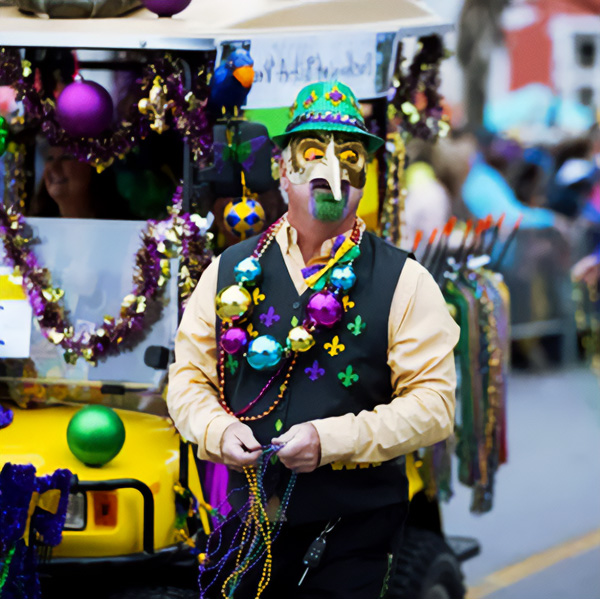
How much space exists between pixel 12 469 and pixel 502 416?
227cm

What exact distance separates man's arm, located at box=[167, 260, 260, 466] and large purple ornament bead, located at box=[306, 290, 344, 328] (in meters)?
0.33

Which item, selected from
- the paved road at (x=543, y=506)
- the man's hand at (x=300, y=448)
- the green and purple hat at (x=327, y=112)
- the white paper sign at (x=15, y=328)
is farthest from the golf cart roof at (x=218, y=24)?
the paved road at (x=543, y=506)

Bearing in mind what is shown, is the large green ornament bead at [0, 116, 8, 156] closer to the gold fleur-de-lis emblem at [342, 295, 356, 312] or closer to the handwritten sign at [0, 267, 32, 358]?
the handwritten sign at [0, 267, 32, 358]

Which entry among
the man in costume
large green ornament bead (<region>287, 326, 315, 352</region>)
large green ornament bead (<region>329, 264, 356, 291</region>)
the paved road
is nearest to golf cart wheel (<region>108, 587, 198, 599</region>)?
the man in costume

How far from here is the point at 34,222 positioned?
4441mm

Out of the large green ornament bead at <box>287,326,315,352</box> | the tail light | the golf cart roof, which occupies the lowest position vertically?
the tail light

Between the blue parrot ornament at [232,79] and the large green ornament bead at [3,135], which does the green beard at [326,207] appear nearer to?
the blue parrot ornament at [232,79]

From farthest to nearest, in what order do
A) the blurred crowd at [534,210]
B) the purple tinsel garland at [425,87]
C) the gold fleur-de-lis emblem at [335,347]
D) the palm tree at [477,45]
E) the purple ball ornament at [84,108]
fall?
the palm tree at [477,45] → the blurred crowd at [534,210] → the purple tinsel garland at [425,87] → the purple ball ornament at [84,108] → the gold fleur-de-lis emblem at [335,347]

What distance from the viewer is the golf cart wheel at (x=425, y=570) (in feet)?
14.4

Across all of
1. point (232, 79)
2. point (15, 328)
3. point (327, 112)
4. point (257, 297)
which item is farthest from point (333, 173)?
point (15, 328)

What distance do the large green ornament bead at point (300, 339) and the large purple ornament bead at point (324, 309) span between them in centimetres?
5

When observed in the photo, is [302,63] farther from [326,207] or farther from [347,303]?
[347,303]

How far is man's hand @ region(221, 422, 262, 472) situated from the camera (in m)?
3.15

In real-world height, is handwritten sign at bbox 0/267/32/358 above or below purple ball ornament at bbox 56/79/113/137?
below
